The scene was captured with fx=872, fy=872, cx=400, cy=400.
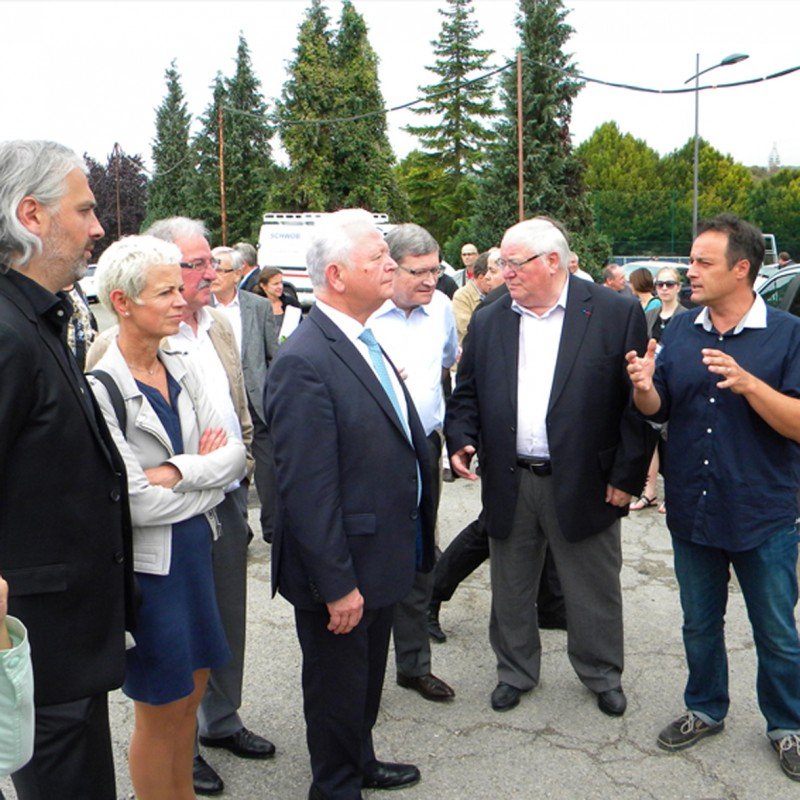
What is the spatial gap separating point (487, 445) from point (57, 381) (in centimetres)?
225

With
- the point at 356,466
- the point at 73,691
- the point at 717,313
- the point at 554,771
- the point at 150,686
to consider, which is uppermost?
the point at 717,313

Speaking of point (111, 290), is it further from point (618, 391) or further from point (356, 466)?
point (618, 391)

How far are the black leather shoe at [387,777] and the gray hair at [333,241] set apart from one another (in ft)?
5.91

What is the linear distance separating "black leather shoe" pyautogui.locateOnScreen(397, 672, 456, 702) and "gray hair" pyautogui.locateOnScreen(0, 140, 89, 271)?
2747 millimetres

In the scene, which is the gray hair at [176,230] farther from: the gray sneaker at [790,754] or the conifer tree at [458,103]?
the conifer tree at [458,103]

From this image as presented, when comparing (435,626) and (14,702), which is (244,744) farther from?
(14,702)

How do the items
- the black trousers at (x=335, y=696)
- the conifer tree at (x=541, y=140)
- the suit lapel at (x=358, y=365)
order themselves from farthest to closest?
the conifer tree at (x=541, y=140) < the black trousers at (x=335, y=696) < the suit lapel at (x=358, y=365)

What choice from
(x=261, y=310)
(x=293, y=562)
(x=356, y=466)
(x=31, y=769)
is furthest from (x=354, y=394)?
(x=261, y=310)

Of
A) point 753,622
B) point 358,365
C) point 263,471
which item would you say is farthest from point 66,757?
point 263,471

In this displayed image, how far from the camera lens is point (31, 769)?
200cm

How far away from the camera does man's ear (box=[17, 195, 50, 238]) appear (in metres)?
1.97

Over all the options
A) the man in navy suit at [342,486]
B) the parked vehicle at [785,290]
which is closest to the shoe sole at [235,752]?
the man in navy suit at [342,486]

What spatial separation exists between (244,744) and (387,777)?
0.61 m

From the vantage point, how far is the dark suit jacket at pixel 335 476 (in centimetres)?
270
